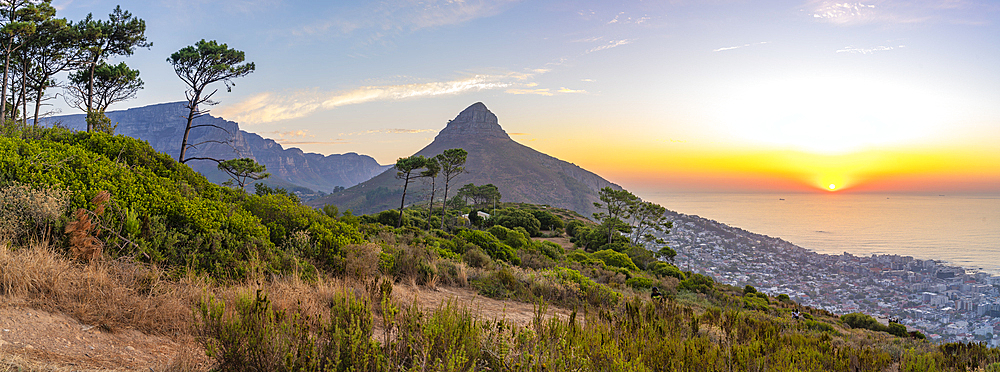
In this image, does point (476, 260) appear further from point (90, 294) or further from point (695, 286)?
point (695, 286)

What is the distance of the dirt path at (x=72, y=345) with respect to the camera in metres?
2.62

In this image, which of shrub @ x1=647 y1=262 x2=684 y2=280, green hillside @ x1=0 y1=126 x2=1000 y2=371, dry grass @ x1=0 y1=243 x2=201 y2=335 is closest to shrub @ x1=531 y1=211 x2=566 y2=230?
shrub @ x1=647 y1=262 x2=684 y2=280

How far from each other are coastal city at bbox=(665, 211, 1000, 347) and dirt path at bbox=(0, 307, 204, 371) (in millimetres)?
29059

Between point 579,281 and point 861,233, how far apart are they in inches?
4989

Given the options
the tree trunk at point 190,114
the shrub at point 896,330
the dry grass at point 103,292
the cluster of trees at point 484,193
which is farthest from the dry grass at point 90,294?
the cluster of trees at point 484,193

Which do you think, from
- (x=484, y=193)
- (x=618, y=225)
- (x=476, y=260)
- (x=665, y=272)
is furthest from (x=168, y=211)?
(x=484, y=193)

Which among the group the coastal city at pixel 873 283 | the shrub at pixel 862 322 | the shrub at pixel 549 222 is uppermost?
the shrub at pixel 549 222

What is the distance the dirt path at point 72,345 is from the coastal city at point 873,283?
1144 inches

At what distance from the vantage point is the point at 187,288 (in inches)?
165

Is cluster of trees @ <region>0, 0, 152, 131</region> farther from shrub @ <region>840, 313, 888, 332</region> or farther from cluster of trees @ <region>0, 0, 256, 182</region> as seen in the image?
shrub @ <region>840, 313, 888, 332</region>

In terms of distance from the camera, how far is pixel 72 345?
2.92 meters

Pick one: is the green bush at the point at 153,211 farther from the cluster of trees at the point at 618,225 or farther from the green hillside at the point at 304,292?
the cluster of trees at the point at 618,225

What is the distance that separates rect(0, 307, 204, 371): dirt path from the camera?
2.62 meters

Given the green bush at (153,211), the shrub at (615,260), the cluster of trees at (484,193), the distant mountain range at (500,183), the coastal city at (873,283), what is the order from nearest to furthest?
the green bush at (153,211)
the shrub at (615,260)
the coastal city at (873,283)
the cluster of trees at (484,193)
the distant mountain range at (500,183)
